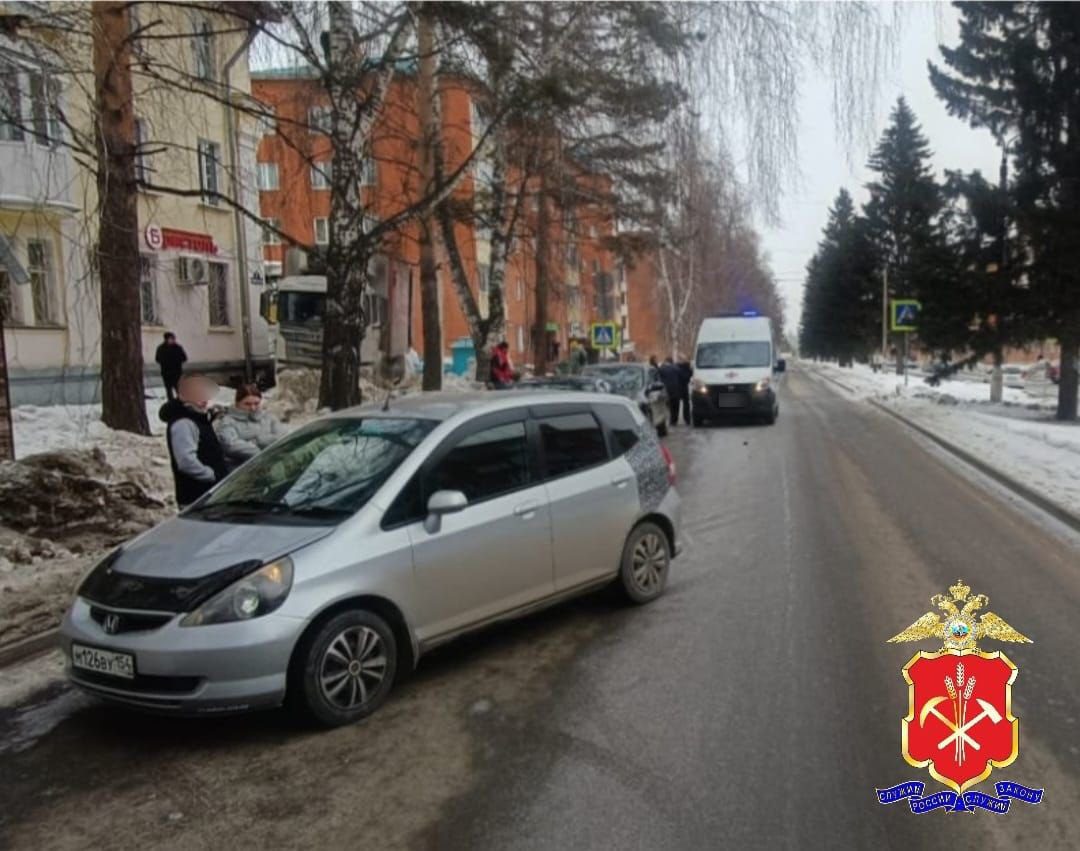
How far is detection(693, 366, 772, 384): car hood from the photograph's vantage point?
21.1 metres

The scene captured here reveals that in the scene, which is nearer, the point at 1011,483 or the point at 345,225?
the point at 1011,483

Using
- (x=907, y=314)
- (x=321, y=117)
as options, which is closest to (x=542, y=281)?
(x=907, y=314)

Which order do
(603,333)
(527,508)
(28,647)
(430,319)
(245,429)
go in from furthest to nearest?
(603,333)
(430,319)
(245,429)
(28,647)
(527,508)

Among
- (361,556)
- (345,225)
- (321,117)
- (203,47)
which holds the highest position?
(203,47)

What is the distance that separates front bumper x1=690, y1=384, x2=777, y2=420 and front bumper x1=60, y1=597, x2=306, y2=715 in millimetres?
17731

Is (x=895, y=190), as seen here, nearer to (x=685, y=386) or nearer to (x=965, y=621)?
(x=685, y=386)

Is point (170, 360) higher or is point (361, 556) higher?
point (170, 360)

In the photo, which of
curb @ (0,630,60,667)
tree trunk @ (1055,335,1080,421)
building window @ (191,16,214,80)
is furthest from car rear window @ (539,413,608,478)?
tree trunk @ (1055,335,1080,421)

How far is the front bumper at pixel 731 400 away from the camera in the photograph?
826 inches

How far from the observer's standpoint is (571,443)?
6.15m

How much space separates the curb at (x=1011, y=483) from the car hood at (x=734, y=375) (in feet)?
11.8

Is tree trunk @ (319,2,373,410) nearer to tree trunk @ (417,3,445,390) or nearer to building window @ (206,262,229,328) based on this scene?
tree trunk @ (417,3,445,390)

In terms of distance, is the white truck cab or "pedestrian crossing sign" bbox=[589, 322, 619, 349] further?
"pedestrian crossing sign" bbox=[589, 322, 619, 349]

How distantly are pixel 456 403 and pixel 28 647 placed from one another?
3173mm
